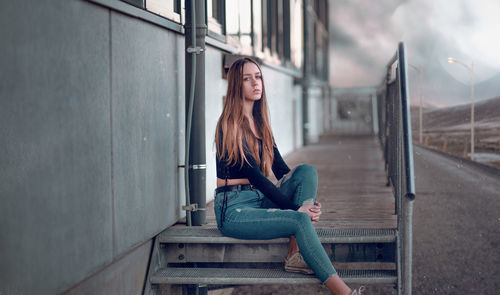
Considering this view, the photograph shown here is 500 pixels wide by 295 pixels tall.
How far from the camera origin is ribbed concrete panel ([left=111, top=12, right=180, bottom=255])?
3334mm

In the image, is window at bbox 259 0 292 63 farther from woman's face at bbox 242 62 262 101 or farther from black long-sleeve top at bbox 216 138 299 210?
black long-sleeve top at bbox 216 138 299 210

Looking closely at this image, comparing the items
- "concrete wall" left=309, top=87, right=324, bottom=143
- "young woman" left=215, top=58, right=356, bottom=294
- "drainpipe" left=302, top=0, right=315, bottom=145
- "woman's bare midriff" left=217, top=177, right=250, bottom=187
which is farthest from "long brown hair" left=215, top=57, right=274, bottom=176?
"concrete wall" left=309, top=87, right=324, bottom=143

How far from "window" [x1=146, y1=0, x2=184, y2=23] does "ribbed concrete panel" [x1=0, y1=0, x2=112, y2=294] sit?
3.00ft

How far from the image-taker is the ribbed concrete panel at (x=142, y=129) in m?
3.33

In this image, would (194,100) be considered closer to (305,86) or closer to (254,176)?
(254,176)

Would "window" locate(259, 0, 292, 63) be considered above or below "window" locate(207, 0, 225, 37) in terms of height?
above

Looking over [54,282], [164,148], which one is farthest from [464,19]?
[54,282]

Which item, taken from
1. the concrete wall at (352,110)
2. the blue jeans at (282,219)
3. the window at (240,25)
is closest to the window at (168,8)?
the blue jeans at (282,219)

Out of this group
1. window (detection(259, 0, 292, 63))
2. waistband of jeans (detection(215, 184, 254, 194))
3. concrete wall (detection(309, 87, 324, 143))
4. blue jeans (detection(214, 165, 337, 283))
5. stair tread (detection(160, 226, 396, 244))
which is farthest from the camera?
concrete wall (detection(309, 87, 324, 143))

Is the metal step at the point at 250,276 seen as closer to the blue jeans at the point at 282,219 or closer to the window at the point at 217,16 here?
the blue jeans at the point at 282,219

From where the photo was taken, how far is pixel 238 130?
356 cm

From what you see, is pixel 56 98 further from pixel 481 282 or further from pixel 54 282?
pixel 481 282

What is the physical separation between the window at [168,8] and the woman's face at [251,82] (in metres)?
0.95

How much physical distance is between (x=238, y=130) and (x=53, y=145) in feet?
4.41
